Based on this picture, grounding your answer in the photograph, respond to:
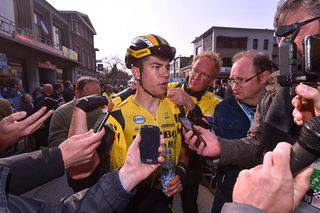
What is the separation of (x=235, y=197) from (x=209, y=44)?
4475cm

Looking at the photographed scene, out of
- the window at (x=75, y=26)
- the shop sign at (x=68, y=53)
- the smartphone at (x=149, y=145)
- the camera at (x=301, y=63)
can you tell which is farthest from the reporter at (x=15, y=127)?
the window at (x=75, y=26)

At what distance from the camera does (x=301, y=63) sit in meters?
1.05

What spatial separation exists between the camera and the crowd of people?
58mm

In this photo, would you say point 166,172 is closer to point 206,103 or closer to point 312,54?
point 312,54

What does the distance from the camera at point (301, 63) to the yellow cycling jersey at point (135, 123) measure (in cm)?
130

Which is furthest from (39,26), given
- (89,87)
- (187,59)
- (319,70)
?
(187,59)

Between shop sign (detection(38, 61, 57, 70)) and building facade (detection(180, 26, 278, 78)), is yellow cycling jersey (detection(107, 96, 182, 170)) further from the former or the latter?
building facade (detection(180, 26, 278, 78))

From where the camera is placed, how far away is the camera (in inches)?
37.8

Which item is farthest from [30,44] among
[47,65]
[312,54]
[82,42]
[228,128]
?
[82,42]

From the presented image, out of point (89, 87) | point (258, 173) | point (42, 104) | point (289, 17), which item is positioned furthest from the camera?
point (89, 87)

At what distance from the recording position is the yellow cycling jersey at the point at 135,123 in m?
2.05

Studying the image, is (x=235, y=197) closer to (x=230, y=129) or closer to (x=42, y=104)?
(x=230, y=129)

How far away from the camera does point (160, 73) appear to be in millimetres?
2301

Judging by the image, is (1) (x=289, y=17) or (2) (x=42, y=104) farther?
(2) (x=42, y=104)
